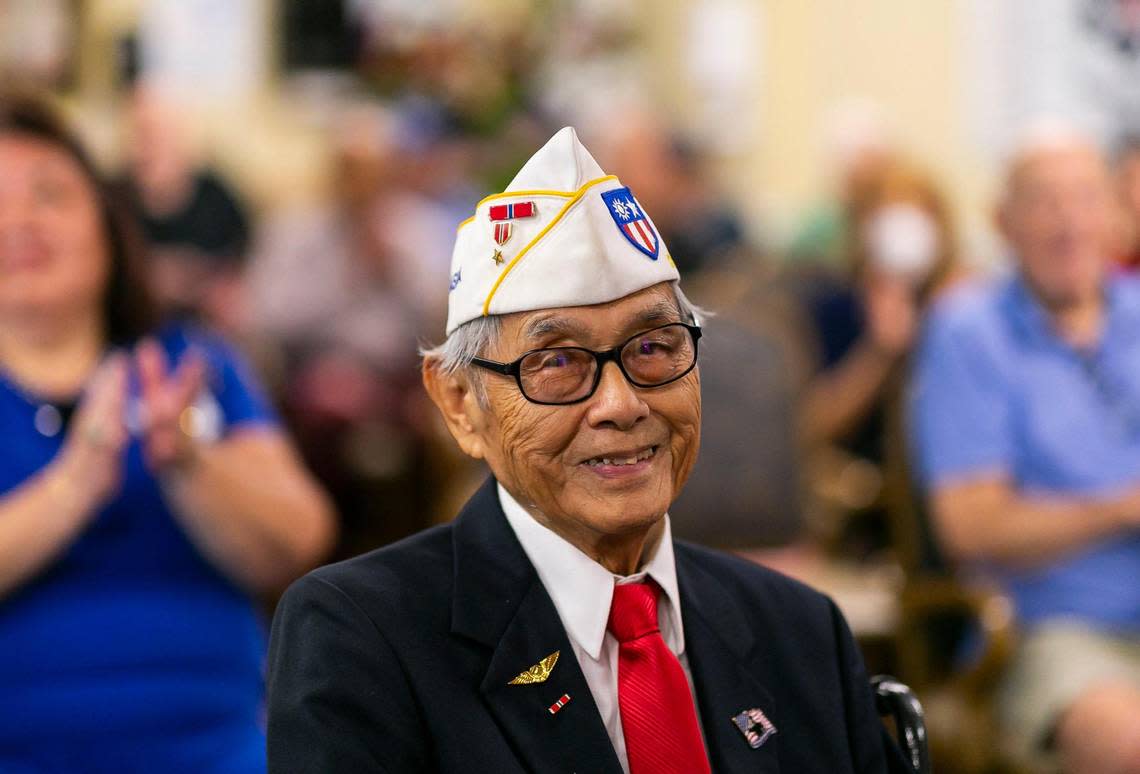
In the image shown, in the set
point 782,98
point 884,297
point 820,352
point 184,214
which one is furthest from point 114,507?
point 782,98

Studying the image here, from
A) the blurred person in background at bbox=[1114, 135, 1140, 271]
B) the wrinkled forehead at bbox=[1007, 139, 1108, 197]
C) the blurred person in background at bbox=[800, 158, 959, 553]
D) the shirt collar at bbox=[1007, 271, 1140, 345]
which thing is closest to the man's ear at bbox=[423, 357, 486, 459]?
the shirt collar at bbox=[1007, 271, 1140, 345]

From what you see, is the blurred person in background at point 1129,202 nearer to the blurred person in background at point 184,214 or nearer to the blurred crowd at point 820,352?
the blurred crowd at point 820,352

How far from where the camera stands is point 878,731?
1930 mm

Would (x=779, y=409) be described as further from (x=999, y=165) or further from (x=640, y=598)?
(x=999, y=165)

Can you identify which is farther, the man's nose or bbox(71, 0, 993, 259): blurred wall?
bbox(71, 0, 993, 259): blurred wall

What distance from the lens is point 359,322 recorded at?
600 centimetres

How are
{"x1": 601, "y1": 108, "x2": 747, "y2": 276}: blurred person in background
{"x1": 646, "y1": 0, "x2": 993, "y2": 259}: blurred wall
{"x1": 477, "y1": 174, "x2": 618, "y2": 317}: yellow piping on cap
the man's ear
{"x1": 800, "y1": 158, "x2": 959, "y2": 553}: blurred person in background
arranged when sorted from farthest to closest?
{"x1": 646, "y1": 0, "x2": 993, "y2": 259}: blurred wall → {"x1": 601, "y1": 108, "x2": 747, "y2": 276}: blurred person in background → {"x1": 800, "y1": 158, "x2": 959, "y2": 553}: blurred person in background → the man's ear → {"x1": 477, "y1": 174, "x2": 618, "y2": 317}: yellow piping on cap

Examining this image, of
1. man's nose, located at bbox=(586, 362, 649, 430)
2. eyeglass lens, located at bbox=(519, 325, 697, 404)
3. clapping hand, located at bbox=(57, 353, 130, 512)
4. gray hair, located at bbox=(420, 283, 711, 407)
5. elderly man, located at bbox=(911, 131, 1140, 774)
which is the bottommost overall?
elderly man, located at bbox=(911, 131, 1140, 774)

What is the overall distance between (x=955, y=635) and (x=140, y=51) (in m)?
6.14

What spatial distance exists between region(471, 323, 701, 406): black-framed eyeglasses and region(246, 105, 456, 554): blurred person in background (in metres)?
3.42

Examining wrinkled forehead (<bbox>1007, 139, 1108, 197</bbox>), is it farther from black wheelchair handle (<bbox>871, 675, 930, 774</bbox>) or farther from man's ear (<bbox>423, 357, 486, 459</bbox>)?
man's ear (<bbox>423, 357, 486, 459</bbox>)

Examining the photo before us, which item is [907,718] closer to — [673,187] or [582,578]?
[582,578]

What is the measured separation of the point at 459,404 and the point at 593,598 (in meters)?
0.29

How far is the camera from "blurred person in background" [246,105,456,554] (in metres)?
5.18
